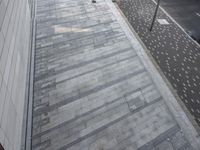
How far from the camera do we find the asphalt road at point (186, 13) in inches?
650

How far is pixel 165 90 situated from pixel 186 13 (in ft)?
36.2

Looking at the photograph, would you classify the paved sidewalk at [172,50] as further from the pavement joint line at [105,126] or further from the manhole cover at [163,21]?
the pavement joint line at [105,126]

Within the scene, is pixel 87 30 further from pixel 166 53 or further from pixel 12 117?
pixel 12 117

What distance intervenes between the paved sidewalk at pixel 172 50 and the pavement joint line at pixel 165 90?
1.95 feet

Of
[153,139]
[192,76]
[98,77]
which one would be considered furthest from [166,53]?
[153,139]

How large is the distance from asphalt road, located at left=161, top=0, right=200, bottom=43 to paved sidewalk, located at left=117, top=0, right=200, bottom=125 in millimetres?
903

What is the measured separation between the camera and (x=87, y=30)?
47.8 feet

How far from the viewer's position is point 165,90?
10742 mm

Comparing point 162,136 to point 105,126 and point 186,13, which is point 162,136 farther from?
point 186,13

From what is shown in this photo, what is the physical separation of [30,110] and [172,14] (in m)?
14.9

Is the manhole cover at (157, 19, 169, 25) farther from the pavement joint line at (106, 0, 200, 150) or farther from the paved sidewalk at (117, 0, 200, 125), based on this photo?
the pavement joint line at (106, 0, 200, 150)

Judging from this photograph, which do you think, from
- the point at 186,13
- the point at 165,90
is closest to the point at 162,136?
the point at 165,90

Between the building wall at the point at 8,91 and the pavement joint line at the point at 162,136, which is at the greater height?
the building wall at the point at 8,91

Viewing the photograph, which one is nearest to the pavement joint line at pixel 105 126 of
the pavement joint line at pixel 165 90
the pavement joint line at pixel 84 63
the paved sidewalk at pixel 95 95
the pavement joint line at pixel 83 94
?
the paved sidewalk at pixel 95 95
